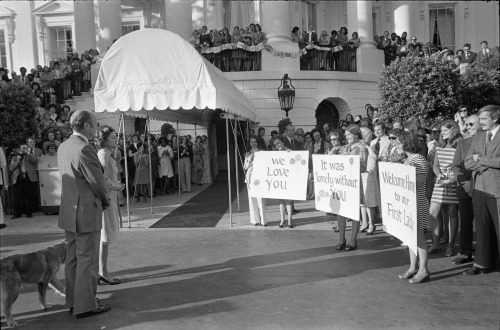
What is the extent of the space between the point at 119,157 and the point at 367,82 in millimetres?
12410

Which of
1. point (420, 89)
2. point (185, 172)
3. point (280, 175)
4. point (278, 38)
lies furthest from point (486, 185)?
point (278, 38)

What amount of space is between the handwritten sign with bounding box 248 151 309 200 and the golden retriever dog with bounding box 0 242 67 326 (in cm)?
480

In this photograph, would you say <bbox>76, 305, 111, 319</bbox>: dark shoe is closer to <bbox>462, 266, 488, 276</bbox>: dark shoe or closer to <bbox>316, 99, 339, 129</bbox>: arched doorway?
<bbox>462, 266, 488, 276</bbox>: dark shoe

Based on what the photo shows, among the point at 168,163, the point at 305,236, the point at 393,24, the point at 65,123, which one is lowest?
the point at 305,236

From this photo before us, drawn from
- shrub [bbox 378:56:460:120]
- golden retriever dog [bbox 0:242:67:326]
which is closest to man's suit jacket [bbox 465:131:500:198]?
golden retriever dog [bbox 0:242:67:326]

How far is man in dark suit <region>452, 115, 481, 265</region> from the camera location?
259 inches

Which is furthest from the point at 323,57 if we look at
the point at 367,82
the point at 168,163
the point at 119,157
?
the point at 119,157

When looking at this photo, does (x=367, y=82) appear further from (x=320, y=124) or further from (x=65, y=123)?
(x=65, y=123)

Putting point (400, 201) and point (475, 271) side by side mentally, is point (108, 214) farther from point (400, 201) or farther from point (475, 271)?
point (475, 271)

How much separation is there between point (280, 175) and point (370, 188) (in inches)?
71.2

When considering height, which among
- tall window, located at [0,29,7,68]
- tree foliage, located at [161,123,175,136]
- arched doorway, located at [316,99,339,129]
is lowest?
tree foliage, located at [161,123,175,136]

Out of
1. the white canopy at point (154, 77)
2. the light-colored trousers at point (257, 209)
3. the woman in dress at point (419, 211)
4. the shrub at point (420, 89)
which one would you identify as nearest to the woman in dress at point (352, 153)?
the woman in dress at point (419, 211)

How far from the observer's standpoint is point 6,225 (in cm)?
1092

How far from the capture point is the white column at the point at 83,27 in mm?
22250
